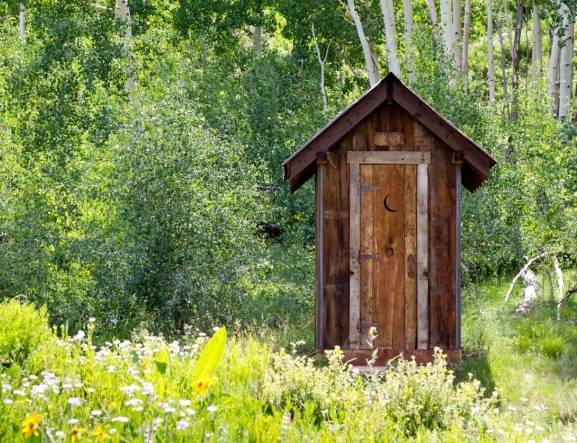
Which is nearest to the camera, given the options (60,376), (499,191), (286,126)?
(60,376)

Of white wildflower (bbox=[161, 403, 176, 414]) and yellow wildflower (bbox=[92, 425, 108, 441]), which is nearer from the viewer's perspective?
yellow wildflower (bbox=[92, 425, 108, 441])

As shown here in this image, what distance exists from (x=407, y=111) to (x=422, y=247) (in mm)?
1463

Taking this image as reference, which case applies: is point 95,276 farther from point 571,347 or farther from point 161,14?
point 161,14

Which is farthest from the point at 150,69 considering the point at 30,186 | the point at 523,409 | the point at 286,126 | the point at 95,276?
the point at 523,409

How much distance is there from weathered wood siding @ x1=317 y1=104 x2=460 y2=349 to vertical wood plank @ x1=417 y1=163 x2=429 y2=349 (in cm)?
5

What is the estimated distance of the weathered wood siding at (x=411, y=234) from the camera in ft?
39.6

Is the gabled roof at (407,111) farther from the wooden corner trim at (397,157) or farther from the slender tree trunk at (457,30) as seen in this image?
the slender tree trunk at (457,30)

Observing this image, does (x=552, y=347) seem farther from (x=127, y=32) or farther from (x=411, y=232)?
(x=127, y=32)

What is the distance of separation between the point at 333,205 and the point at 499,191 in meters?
6.70

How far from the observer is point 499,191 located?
59.5 feet

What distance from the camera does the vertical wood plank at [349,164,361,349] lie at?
1203cm

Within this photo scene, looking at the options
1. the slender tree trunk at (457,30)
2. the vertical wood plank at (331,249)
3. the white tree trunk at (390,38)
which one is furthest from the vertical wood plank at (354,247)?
the white tree trunk at (390,38)

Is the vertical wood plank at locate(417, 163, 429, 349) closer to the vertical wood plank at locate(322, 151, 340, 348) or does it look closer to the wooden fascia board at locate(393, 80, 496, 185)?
the wooden fascia board at locate(393, 80, 496, 185)

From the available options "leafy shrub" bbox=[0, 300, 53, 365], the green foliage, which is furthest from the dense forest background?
the green foliage
